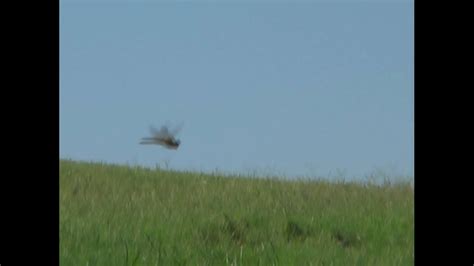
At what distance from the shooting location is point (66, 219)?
3564 mm

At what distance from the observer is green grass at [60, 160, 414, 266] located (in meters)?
3.13

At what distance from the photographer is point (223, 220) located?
3678 millimetres

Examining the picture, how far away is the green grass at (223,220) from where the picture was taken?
3135 millimetres

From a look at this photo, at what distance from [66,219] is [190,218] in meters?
0.67
